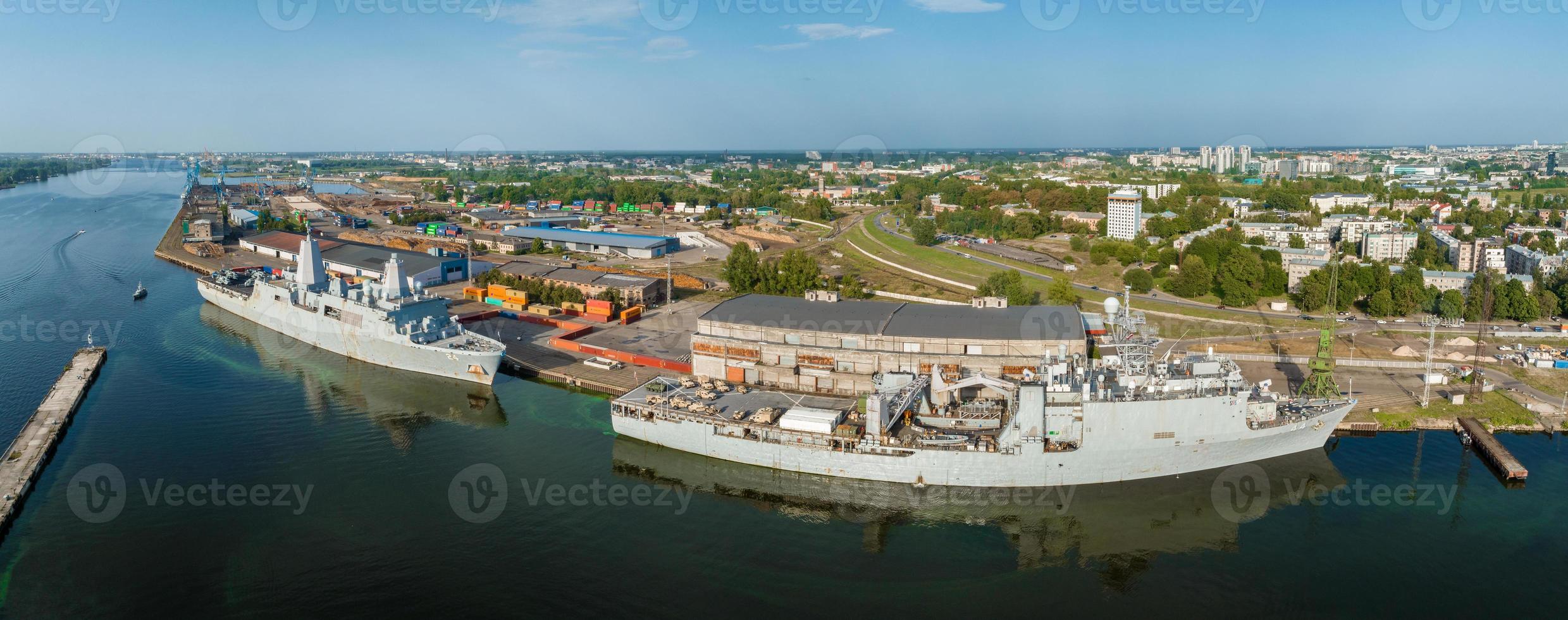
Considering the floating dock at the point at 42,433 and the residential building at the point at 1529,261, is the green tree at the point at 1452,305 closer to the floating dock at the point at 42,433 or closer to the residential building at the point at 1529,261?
the residential building at the point at 1529,261

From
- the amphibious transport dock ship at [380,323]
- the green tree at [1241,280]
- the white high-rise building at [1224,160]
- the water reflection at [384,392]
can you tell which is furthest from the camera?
the white high-rise building at [1224,160]

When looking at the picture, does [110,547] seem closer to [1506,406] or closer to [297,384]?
[297,384]

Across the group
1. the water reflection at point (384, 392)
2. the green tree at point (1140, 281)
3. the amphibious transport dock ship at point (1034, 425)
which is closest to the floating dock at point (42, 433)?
the water reflection at point (384, 392)

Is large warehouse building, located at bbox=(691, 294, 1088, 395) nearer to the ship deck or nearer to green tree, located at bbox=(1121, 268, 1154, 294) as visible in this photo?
the ship deck

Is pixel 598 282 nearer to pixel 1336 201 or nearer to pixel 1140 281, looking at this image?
pixel 1140 281

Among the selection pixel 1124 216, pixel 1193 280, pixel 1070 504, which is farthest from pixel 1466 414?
pixel 1124 216

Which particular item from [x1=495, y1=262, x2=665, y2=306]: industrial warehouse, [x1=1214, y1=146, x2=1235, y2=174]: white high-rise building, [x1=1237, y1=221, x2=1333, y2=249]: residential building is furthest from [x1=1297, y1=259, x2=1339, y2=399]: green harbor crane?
[x1=1214, y1=146, x2=1235, y2=174]: white high-rise building
